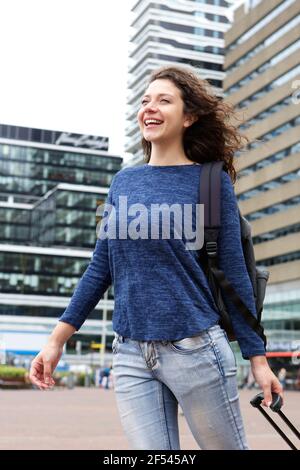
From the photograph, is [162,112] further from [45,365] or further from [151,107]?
[45,365]

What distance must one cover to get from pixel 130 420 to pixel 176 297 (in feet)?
1.33

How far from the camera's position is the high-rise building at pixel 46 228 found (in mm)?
91312

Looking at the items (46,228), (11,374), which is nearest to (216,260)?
(11,374)

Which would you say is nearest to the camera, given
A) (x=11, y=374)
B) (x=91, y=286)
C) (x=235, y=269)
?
(x=235, y=269)

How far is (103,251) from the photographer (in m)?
2.59

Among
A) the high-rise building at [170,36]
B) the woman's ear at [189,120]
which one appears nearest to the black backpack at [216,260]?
the woman's ear at [189,120]

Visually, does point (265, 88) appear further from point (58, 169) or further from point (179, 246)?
point (179, 246)

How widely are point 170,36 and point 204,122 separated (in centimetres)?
10870

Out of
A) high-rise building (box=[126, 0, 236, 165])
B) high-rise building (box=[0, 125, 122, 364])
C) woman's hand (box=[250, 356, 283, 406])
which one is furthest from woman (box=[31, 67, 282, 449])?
high-rise building (box=[126, 0, 236, 165])

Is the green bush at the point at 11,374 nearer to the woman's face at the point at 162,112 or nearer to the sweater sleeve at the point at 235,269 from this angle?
the woman's face at the point at 162,112

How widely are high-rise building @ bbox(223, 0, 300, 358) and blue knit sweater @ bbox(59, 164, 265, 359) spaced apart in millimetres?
51666

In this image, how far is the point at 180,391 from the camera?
7.52ft

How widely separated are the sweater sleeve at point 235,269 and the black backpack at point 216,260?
0.02m

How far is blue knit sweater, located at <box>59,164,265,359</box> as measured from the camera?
231cm
